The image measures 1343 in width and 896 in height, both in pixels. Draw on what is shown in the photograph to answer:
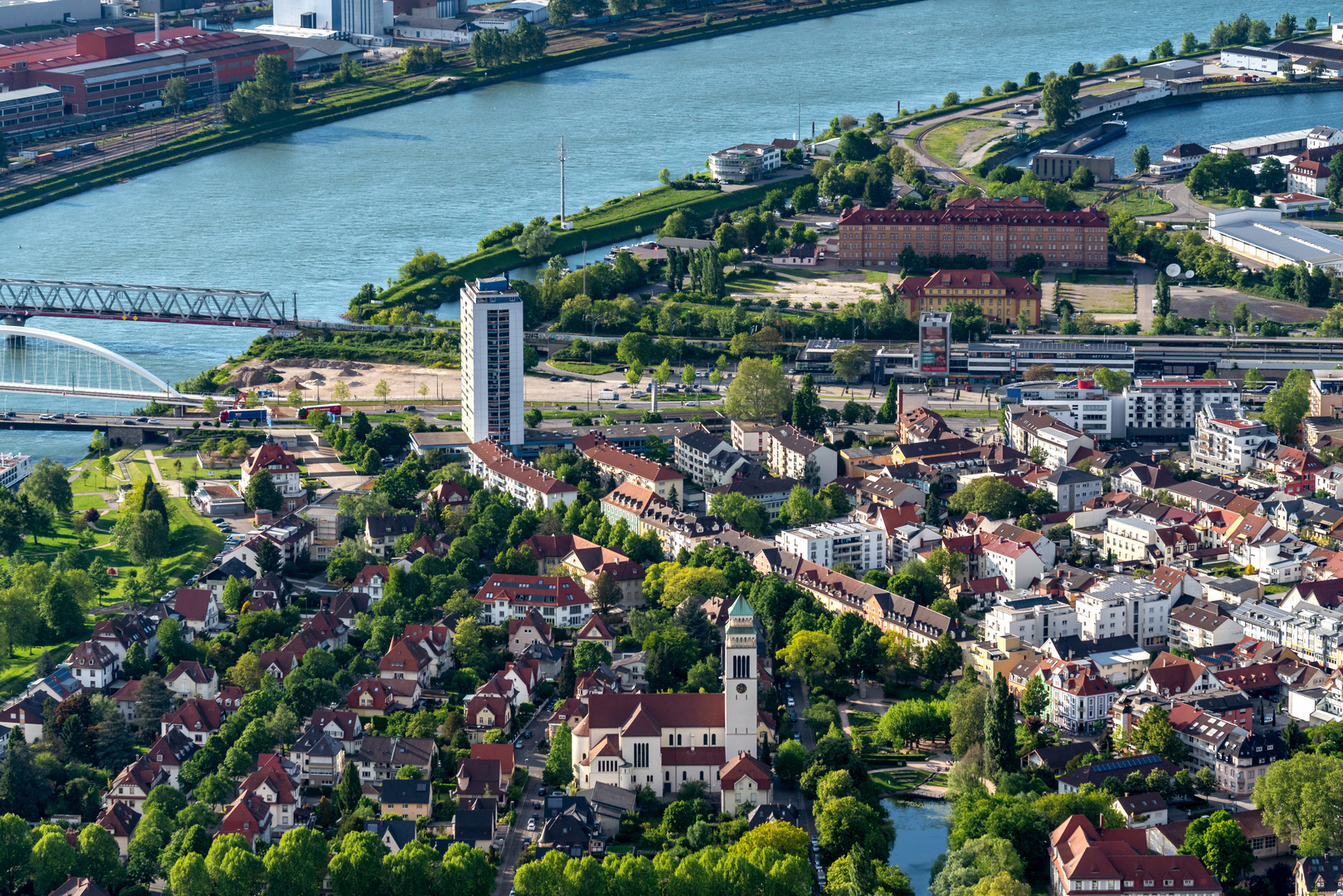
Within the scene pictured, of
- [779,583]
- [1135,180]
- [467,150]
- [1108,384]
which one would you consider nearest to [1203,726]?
[779,583]

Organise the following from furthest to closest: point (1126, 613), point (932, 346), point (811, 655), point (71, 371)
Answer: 1. point (71, 371)
2. point (932, 346)
3. point (1126, 613)
4. point (811, 655)

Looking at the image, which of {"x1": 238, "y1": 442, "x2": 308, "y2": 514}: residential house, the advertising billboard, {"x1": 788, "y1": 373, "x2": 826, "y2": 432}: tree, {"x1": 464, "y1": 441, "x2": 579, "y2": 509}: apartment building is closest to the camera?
{"x1": 464, "y1": 441, "x2": 579, "y2": 509}: apartment building

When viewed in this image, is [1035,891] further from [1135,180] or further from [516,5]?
[516,5]

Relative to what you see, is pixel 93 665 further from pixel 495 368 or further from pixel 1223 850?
pixel 1223 850

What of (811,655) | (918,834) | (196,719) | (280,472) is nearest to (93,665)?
(196,719)

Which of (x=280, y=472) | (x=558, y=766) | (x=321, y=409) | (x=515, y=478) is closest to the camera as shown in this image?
(x=558, y=766)

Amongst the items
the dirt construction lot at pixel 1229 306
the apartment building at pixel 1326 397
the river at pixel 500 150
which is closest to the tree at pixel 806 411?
the apartment building at pixel 1326 397

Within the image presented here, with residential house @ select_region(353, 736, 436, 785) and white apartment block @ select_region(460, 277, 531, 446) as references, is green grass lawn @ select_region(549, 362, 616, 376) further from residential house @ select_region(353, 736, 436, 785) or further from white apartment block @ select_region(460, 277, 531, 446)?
residential house @ select_region(353, 736, 436, 785)

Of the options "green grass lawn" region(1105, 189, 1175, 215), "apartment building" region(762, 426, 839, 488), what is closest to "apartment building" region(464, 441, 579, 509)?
"apartment building" region(762, 426, 839, 488)
